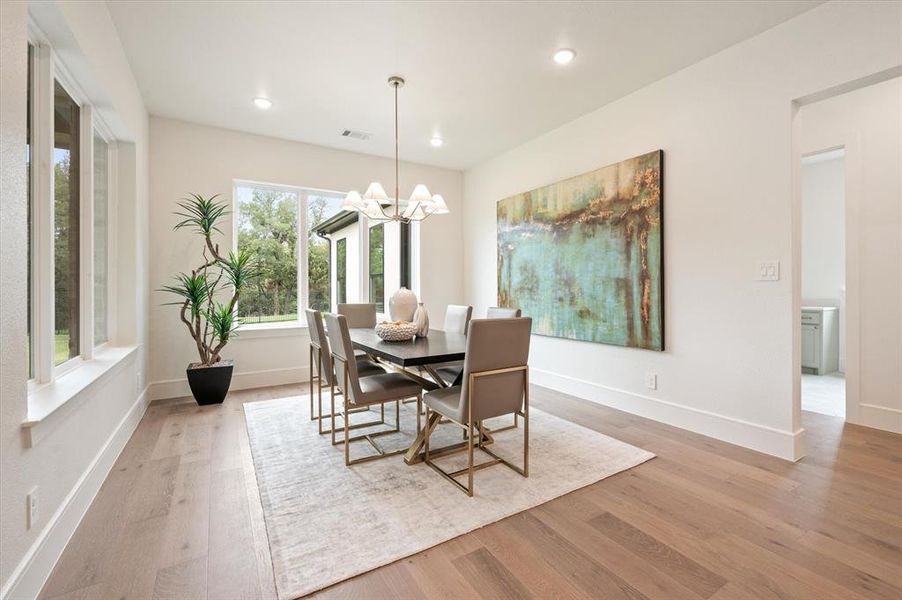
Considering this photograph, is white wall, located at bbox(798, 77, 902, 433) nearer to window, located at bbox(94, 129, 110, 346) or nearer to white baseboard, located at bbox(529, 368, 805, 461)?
white baseboard, located at bbox(529, 368, 805, 461)

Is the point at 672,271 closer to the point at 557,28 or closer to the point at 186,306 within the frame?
the point at 557,28

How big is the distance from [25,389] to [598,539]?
91.5 inches

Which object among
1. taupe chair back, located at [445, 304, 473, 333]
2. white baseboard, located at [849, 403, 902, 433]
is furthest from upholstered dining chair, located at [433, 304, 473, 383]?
white baseboard, located at [849, 403, 902, 433]

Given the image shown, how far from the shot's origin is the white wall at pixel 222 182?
3939mm

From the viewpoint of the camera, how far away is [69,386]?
1.93m

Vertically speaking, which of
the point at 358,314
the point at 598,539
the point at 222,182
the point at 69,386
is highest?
the point at 222,182

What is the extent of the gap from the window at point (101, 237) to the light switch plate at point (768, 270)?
461 centimetres

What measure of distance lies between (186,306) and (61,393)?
6.69ft

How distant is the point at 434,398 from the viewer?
94.8 inches

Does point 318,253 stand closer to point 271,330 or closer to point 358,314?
point 271,330

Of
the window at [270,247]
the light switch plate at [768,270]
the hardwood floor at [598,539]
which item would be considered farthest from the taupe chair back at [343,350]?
the light switch plate at [768,270]

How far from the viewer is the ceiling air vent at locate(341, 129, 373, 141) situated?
4.29 meters

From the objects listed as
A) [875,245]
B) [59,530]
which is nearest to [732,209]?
[875,245]

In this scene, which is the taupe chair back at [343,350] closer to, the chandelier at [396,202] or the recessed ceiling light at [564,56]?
the chandelier at [396,202]
